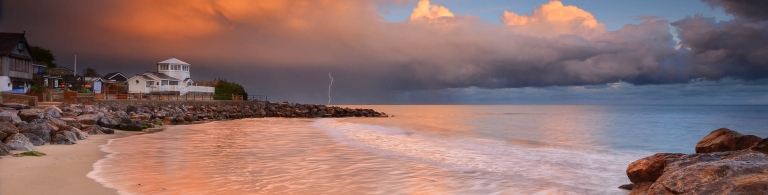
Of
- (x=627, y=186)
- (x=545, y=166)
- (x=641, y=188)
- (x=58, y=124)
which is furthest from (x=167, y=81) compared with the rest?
(x=641, y=188)

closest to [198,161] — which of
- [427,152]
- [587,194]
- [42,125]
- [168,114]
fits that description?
[42,125]

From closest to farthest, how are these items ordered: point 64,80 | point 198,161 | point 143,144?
1. point 198,161
2. point 143,144
3. point 64,80

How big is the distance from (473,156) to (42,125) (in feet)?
46.4

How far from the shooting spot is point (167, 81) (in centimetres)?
6525

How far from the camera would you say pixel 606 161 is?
15.2 meters

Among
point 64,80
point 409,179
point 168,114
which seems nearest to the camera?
point 409,179

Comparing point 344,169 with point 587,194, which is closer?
point 587,194

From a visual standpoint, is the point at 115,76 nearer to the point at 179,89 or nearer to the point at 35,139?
the point at 179,89

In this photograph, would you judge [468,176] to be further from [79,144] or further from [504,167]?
[79,144]

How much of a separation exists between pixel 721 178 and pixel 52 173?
1150cm

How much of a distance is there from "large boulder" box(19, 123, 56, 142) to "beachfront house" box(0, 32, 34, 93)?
108 feet

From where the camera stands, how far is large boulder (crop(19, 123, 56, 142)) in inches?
567

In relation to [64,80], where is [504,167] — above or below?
below

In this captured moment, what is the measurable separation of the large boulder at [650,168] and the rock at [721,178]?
125 cm
